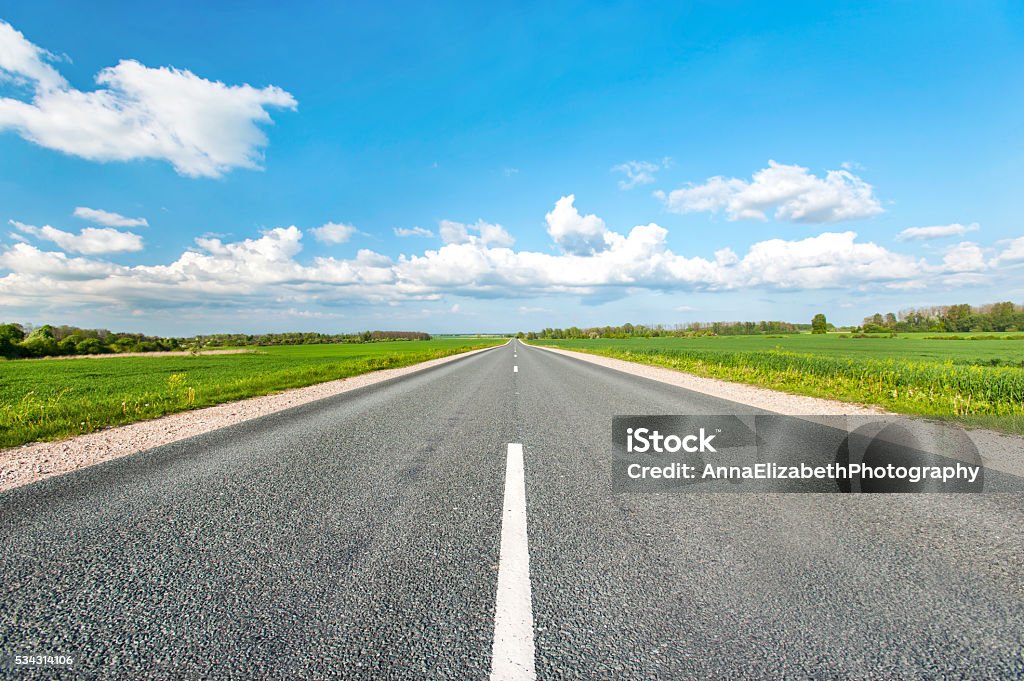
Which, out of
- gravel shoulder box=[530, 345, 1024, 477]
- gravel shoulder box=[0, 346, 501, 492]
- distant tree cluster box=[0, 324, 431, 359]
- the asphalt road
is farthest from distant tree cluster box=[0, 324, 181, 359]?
gravel shoulder box=[530, 345, 1024, 477]

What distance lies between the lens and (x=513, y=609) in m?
2.09

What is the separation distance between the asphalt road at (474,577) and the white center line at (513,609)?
45mm

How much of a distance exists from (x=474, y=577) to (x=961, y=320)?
9578 centimetres

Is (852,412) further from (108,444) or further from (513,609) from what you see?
(108,444)

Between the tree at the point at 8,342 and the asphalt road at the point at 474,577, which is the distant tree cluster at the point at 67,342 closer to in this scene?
the tree at the point at 8,342

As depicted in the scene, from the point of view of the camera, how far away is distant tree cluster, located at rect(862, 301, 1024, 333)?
62.4m

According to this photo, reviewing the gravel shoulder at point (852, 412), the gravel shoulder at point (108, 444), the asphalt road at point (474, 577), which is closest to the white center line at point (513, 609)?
the asphalt road at point (474, 577)

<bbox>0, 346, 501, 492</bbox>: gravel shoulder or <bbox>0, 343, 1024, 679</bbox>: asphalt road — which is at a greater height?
<bbox>0, 343, 1024, 679</bbox>: asphalt road

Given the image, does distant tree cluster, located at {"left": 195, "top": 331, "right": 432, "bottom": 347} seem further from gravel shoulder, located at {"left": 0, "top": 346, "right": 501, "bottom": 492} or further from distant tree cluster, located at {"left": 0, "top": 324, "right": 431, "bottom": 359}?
gravel shoulder, located at {"left": 0, "top": 346, "right": 501, "bottom": 492}

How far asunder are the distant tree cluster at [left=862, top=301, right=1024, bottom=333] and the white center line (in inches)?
3670

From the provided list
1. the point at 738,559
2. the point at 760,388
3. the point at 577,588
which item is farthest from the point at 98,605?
the point at 760,388

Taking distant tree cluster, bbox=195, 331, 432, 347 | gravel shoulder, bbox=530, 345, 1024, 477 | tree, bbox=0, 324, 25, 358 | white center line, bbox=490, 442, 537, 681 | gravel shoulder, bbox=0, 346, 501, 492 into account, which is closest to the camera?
white center line, bbox=490, 442, 537, 681

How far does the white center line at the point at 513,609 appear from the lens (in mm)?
1695

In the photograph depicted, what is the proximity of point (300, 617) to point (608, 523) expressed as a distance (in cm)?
207
